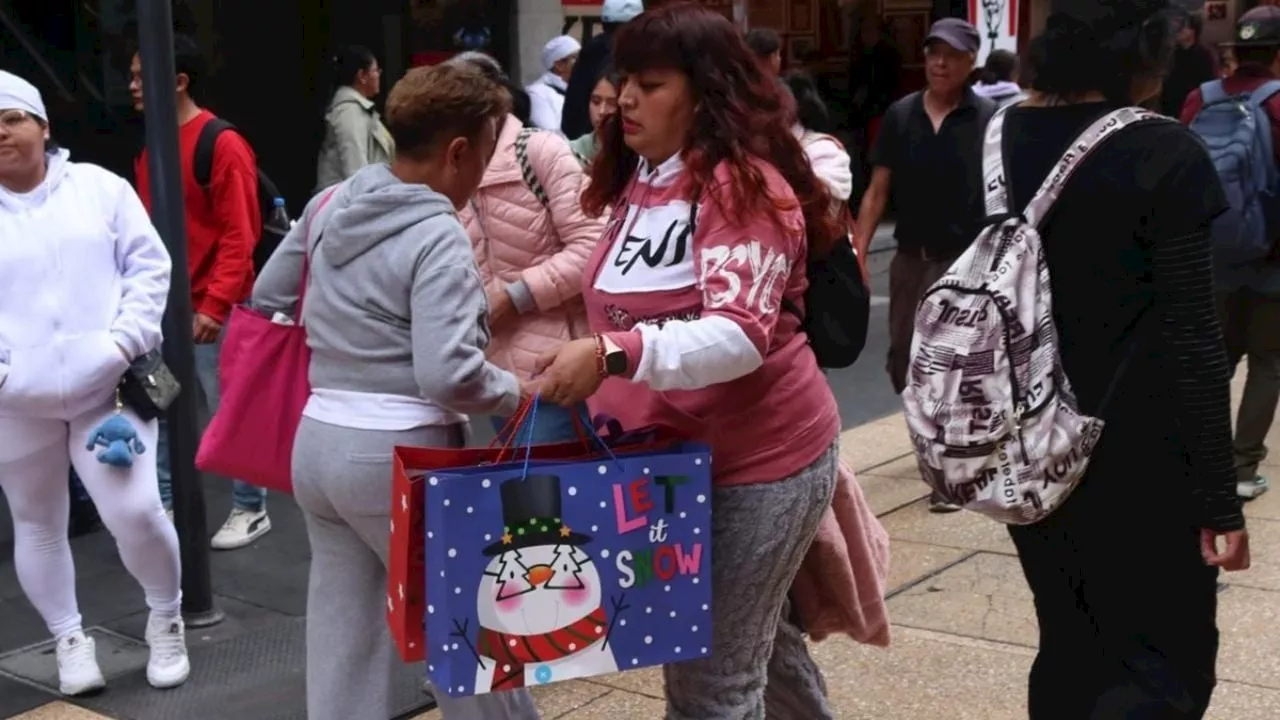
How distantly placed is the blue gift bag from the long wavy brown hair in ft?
1.67

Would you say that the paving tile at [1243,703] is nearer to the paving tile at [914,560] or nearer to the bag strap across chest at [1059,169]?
the paving tile at [914,560]

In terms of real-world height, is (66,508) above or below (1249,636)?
above

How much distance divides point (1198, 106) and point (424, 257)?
4.47 metres

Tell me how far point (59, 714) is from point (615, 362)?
8.50 feet

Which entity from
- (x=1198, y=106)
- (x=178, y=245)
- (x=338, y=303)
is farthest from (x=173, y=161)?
(x=1198, y=106)

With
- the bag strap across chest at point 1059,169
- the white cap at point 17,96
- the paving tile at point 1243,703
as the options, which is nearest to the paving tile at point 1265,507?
the paving tile at point 1243,703

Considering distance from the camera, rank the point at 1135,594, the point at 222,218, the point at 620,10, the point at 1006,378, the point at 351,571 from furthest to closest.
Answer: the point at 620,10 < the point at 222,218 < the point at 351,571 < the point at 1135,594 < the point at 1006,378

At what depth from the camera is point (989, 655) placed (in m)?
Result: 4.83

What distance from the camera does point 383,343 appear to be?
3.30m

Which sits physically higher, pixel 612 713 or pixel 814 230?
pixel 814 230

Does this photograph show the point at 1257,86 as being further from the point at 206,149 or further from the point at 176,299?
the point at 176,299

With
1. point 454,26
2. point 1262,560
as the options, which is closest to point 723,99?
point 1262,560

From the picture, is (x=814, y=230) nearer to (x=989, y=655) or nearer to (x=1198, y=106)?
(x=989, y=655)

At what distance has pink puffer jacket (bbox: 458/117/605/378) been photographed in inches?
174
